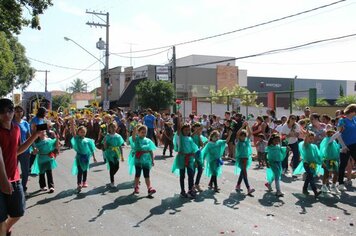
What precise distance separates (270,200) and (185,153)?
196 cm

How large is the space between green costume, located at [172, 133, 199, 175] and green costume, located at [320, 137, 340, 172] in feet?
9.38

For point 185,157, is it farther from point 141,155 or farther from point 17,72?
point 17,72

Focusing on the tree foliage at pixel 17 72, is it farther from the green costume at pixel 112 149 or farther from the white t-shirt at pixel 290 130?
the white t-shirt at pixel 290 130

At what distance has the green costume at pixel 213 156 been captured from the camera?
31.1 feet

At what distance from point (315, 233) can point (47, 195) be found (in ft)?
18.5

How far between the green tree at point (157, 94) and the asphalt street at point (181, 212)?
27.2 m

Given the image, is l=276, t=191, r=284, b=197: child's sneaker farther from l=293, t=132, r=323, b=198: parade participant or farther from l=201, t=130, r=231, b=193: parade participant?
l=201, t=130, r=231, b=193: parade participant

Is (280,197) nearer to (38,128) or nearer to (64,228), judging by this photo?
(64,228)

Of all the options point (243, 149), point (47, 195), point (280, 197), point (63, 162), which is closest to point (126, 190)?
point (47, 195)

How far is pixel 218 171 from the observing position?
9.52 m

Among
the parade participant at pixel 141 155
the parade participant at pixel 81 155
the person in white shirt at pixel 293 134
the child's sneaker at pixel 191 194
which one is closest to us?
the child's sneaker at pixel 191 194

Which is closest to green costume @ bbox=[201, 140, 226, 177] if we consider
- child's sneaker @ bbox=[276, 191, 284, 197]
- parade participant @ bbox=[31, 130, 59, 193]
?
child's sneaker @ bbox=[276, 191, 284, 197]

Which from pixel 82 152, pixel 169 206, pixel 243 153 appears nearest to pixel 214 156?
pixel 243 153

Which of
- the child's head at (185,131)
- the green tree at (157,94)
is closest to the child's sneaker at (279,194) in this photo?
the child's head at (185,131)
